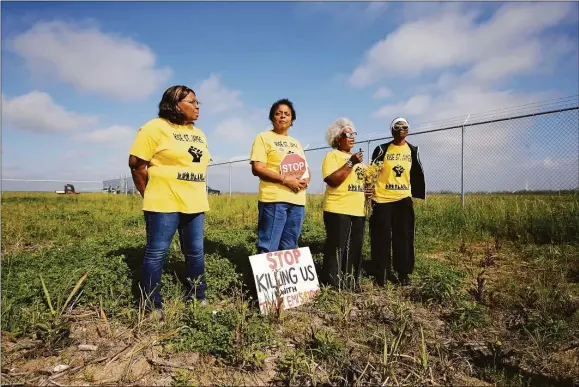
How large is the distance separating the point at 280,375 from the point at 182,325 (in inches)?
36.6

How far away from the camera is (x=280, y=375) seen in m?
2.18

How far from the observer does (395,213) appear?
3979mm

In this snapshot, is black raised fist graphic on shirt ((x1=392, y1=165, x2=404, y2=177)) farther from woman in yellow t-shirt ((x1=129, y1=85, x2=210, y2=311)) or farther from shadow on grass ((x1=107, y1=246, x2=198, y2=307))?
shadow on grass ((x1=107, y1=246, x2=198, y2=307))

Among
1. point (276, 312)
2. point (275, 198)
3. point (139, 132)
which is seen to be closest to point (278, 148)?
point (275, 198)

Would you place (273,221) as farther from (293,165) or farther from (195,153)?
(195,153)

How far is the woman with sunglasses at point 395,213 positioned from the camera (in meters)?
3.95

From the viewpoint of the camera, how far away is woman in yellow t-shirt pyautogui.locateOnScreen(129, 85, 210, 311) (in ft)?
9.09

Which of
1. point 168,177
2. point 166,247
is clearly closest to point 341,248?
point 166,247

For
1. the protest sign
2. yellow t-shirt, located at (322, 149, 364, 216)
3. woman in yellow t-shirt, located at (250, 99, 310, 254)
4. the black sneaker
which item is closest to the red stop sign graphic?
woman in yellow t-shirt, located at (250, 99, 310, 254)

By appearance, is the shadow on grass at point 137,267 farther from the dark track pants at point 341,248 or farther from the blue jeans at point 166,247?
the dark track pants at point 341,248

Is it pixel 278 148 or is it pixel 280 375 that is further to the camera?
pixel 278 148

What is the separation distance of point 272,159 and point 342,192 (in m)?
0.79

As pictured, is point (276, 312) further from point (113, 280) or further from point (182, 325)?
point (113, 280)

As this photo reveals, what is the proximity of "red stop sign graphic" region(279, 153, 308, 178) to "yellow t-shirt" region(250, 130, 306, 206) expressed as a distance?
0.12ft
